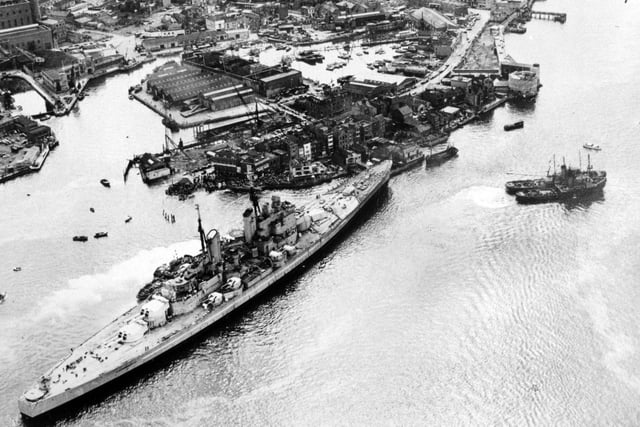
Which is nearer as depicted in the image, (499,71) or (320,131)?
(320,131)

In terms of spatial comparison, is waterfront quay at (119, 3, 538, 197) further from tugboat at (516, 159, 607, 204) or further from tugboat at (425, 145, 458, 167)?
tugboat at (516, 159, 607, 204)

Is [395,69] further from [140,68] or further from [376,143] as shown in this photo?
[140,68]

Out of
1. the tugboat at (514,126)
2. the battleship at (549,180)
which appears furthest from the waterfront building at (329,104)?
the battleship at (549,180)

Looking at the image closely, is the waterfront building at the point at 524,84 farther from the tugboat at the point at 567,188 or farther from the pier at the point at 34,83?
the pier at the point at 34,83

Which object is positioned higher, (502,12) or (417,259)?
(502,12)

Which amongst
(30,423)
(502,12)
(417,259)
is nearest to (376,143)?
(417,259)

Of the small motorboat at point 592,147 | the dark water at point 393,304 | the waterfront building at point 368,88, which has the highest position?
the waterfront building at point 368,88
